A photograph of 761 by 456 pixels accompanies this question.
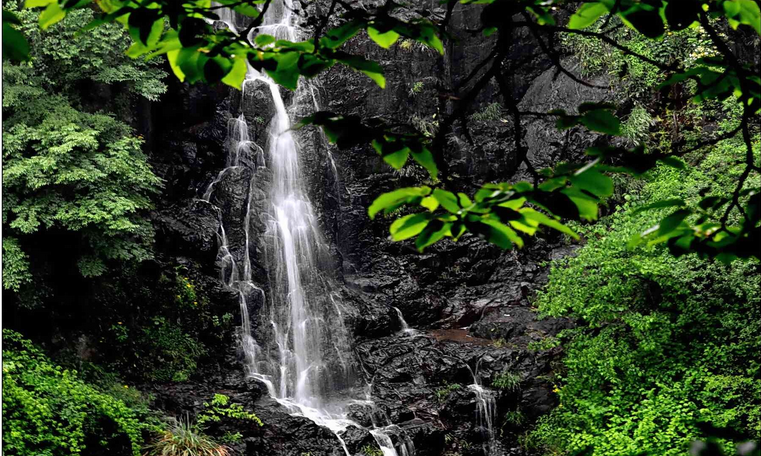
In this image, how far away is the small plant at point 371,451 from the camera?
9594 millimetres

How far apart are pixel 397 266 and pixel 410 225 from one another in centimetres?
1418

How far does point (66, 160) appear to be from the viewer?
29.0 feet

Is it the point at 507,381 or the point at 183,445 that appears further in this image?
the point at 507,381

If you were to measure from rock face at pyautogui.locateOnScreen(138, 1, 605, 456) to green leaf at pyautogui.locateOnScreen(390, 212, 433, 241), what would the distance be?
8.66m

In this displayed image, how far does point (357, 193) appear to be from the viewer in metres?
16.0

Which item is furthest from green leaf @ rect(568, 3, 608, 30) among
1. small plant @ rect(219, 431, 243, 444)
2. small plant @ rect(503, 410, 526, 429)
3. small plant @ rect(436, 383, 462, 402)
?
small plant @ rect(503, 410, 526, 429)

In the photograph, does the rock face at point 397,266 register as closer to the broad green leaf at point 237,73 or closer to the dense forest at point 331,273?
the dense forest at point 331,273

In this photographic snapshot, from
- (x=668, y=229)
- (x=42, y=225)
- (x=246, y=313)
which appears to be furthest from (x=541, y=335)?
(x=668, y=229)

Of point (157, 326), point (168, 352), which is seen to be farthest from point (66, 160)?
point (168, 352)

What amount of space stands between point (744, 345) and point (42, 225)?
10.2 metres

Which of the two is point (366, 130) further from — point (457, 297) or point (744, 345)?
point (457, 297)

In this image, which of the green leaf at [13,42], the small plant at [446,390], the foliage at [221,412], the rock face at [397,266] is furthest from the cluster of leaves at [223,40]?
the small plant at [446,390]

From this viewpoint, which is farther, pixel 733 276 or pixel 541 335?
pixel 541 335

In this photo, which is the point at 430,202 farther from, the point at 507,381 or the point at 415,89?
the point at 415,89
